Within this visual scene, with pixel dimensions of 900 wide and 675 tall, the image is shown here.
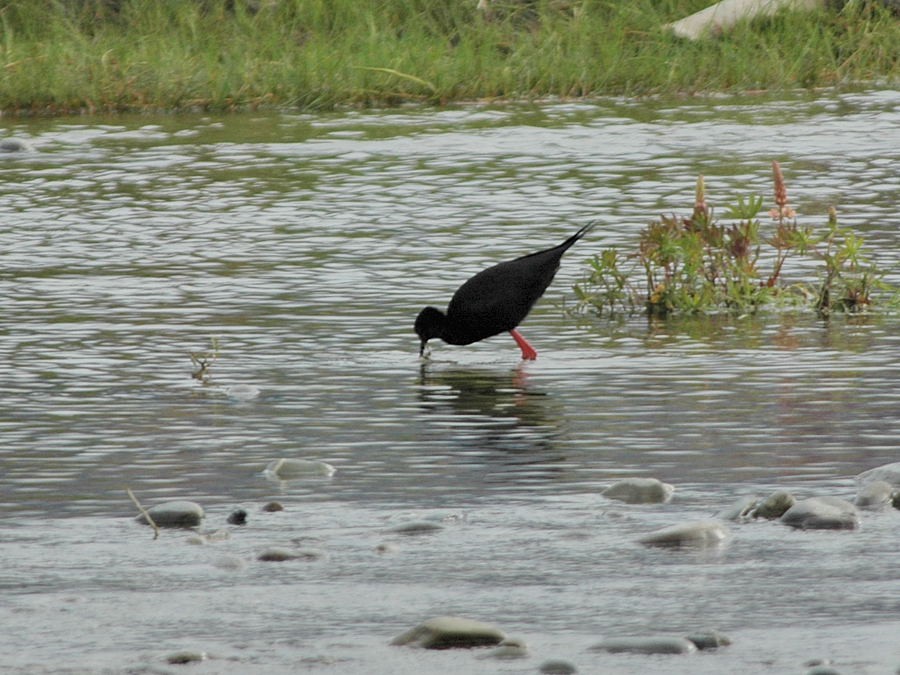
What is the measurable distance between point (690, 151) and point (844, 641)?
1077cm

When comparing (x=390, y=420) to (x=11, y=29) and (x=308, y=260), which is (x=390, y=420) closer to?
(x=308, y=260)

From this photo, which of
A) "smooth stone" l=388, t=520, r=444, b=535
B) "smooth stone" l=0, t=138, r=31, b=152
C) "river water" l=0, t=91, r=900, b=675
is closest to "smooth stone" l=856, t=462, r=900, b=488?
"river water" l=0, t=91, r=900, b=675

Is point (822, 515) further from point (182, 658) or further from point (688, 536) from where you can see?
point (182, 658)

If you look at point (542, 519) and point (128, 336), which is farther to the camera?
point (128, 336)

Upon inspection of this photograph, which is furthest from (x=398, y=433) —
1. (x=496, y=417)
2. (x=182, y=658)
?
(x=182, y=658)

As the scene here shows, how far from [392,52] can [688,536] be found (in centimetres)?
1428

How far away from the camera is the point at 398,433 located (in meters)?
6.42

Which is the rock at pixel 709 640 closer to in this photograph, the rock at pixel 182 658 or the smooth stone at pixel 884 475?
the rock at pixel 182 658

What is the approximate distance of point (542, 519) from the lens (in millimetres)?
5211

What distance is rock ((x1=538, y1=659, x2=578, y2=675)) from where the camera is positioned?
392 cm

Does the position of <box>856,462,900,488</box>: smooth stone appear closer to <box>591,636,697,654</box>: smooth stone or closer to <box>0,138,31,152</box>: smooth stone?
<box>591,636,697,654</box>: smooth stone

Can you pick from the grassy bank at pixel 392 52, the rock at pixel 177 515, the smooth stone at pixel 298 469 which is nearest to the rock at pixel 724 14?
the grassy bank at pixel 392 52

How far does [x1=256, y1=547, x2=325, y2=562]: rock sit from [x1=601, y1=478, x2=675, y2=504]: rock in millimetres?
958

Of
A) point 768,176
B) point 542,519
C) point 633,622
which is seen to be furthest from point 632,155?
point 633,622
